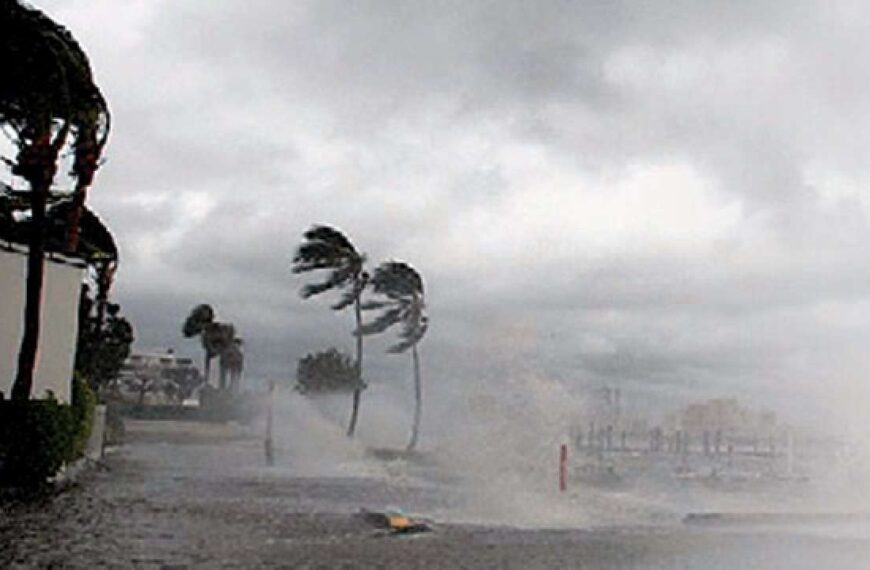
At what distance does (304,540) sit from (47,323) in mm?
13715

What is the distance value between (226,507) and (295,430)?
111 feet

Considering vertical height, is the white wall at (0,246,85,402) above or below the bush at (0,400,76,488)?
above

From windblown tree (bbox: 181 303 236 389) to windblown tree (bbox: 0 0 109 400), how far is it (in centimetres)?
8148

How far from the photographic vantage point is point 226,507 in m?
18.5

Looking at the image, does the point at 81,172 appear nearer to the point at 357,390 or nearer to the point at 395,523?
the point at 395,523

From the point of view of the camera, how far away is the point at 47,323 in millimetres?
25656

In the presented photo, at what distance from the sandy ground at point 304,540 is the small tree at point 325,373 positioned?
66.1 meters

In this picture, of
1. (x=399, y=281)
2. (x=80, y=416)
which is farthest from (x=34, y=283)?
(x=399, y=281)

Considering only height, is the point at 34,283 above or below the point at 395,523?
above

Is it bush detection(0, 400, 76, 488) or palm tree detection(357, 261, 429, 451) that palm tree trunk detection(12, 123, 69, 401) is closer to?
bush detection(0, 400, 76, 488)

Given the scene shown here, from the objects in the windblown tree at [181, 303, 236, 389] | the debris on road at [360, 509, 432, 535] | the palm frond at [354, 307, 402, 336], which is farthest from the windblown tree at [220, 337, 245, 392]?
the debris on road at [360, 509, 432, 535]

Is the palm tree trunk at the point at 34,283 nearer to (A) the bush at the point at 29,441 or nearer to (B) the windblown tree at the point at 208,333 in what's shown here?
(A) the bush at the point at 29,441

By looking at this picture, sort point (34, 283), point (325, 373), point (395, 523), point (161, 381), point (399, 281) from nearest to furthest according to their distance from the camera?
point (395, 523)
point (34, 283)
point (399, 281)
point (325, 373)
point (161, 381)

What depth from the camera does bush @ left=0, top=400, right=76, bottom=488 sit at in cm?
1816
